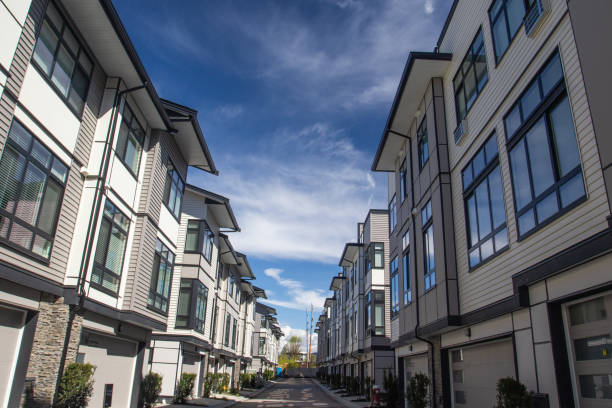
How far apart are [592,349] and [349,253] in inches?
1262

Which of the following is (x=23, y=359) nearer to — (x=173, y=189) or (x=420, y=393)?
(x=173, y=189)

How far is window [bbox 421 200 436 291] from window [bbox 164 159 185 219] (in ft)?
30.2

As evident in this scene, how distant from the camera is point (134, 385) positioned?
15.1 metres

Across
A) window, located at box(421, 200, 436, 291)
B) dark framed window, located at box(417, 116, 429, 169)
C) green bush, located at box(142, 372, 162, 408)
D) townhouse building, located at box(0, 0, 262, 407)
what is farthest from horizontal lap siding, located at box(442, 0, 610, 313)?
green bush, located at box(142, 372, 162, 408)

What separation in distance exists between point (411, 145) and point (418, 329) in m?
7.17

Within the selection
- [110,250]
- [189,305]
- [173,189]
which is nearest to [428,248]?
[173,189]

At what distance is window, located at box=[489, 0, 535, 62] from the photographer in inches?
387

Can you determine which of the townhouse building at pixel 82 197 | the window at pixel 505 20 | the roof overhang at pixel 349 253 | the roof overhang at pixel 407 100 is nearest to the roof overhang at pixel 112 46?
the townhouse building at pixel 82 197

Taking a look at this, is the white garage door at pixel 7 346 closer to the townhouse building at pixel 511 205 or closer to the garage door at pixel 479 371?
the townhouse building at pixel 511 205

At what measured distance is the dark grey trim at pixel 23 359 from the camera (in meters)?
9.02

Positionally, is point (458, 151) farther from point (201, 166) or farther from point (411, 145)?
point (201, 166)

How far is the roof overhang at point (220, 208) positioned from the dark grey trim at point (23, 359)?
14552 millimetres

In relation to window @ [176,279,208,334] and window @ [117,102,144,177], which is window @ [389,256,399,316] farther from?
window @ [117,102,144,177]

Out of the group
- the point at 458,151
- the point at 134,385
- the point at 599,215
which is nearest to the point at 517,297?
the point at 599,215
